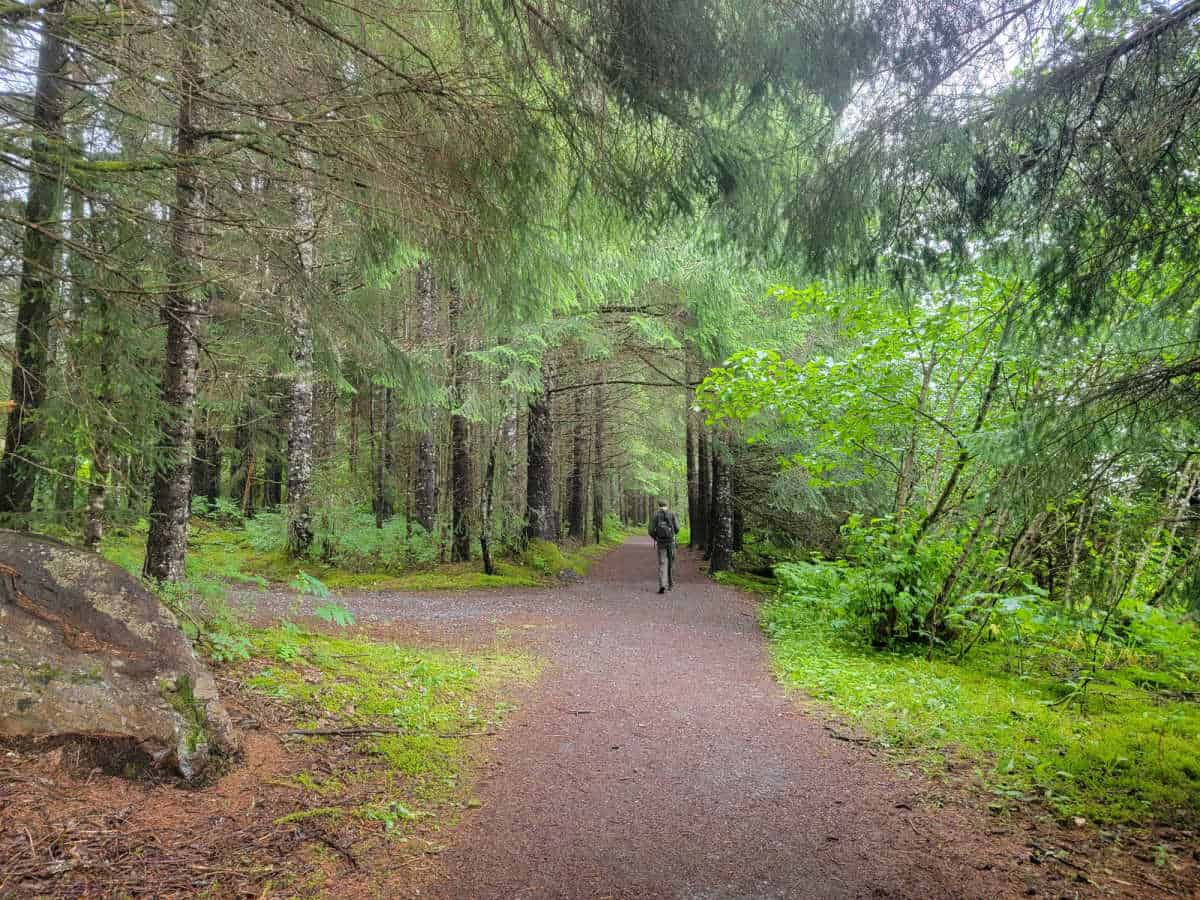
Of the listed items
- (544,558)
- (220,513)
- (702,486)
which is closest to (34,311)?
(544,558)

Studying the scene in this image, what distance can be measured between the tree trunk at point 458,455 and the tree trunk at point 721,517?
5580 mm

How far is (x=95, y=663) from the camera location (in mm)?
3270

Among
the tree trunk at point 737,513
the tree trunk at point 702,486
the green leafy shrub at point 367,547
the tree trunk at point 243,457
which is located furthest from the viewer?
the tree trunk at point 702,486

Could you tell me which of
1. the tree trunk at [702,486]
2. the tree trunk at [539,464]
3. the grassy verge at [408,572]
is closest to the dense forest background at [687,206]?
the grassy verge at [408,572]

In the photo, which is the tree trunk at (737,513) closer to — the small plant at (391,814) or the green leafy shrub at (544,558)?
the green leafy shrub at (544,558)

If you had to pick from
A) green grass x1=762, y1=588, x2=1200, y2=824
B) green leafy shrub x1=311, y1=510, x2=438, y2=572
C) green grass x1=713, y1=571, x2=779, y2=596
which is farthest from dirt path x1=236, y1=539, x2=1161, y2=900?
green leafy shrub x1=311, y1=510, x2=438, y2=572

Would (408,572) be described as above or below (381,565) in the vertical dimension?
below

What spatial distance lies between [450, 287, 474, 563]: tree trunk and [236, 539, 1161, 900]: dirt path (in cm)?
688

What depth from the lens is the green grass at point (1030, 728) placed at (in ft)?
12.2

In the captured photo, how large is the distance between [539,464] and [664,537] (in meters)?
3.64

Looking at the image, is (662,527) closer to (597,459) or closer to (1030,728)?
(1030,728)

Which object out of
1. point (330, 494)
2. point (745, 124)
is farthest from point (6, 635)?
point (330, 494)

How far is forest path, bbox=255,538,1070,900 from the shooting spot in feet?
9.80

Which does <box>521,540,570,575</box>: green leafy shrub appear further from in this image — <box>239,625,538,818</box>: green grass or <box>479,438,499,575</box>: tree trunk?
<box>239,625,538,818</box>: green grass
